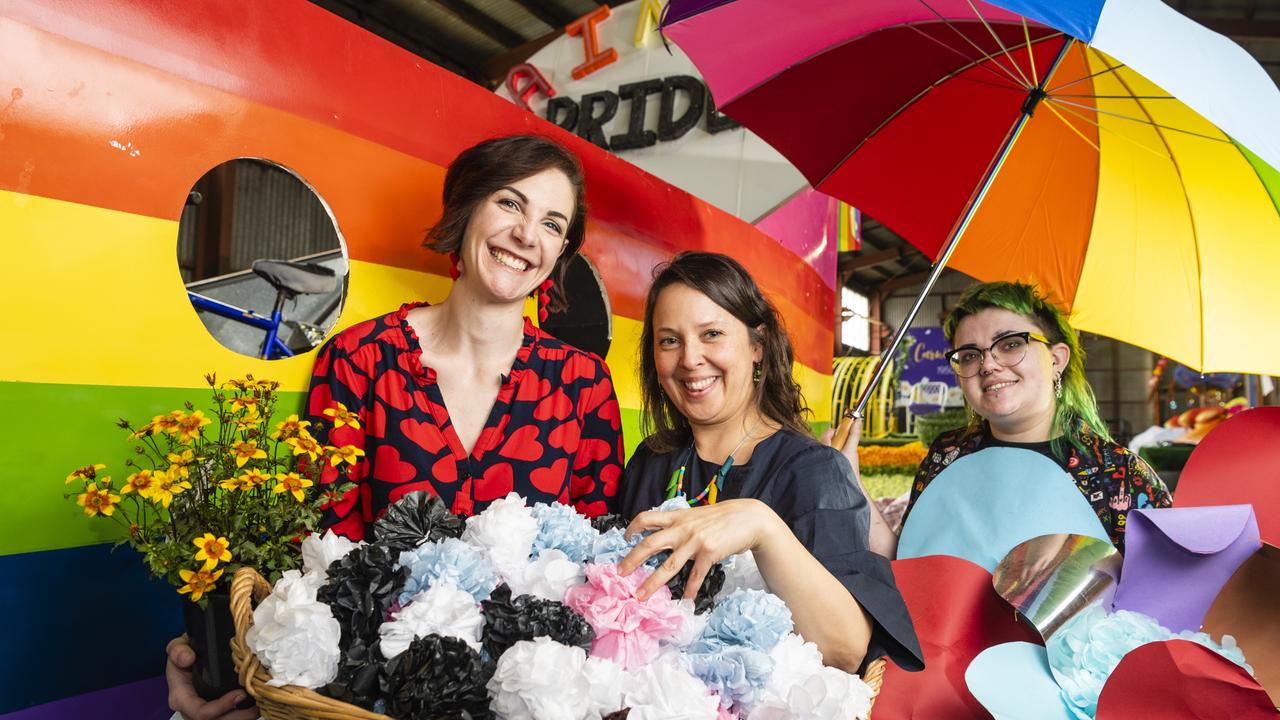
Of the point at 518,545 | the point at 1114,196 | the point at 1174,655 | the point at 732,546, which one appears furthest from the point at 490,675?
the point at 1114,196

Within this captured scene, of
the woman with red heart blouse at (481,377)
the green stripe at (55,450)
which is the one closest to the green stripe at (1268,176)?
the woman with red heart blouse at (481,377)

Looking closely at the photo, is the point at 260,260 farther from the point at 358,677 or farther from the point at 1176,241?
the point at 1176,241

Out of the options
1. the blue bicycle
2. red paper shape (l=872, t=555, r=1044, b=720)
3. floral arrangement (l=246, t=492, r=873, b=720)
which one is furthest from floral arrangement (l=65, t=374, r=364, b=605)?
red paper shape (l=872, t=555, r=1044, b=720)

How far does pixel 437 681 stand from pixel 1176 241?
270cm

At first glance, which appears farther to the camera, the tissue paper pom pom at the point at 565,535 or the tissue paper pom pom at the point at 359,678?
the tissue paper pom pom at the point at 565,535

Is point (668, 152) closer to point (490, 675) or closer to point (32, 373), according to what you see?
point (32, 373)

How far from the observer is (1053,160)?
298 centimetres

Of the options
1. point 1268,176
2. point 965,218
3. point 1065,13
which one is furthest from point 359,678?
point 1268,176

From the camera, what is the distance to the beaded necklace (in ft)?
5.78

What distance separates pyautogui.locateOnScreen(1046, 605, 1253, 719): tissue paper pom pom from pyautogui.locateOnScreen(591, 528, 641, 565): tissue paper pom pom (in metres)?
0.87

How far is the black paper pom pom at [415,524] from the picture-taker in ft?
3.58

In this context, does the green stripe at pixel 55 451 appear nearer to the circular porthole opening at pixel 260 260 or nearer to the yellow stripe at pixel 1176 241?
the circular porthole opening at pixel 260 260

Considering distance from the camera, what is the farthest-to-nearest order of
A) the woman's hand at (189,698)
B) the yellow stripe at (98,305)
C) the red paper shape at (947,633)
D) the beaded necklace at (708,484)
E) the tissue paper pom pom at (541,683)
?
1. the beaded necklace at (708,484)
2. the red paper shape at (947,633)
3. the yellow stripe at (98,305)
4. the woman's hand at (189,698)
5. the tissue paper pom pom at (541,683)

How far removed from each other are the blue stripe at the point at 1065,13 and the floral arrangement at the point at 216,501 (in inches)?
57.0
